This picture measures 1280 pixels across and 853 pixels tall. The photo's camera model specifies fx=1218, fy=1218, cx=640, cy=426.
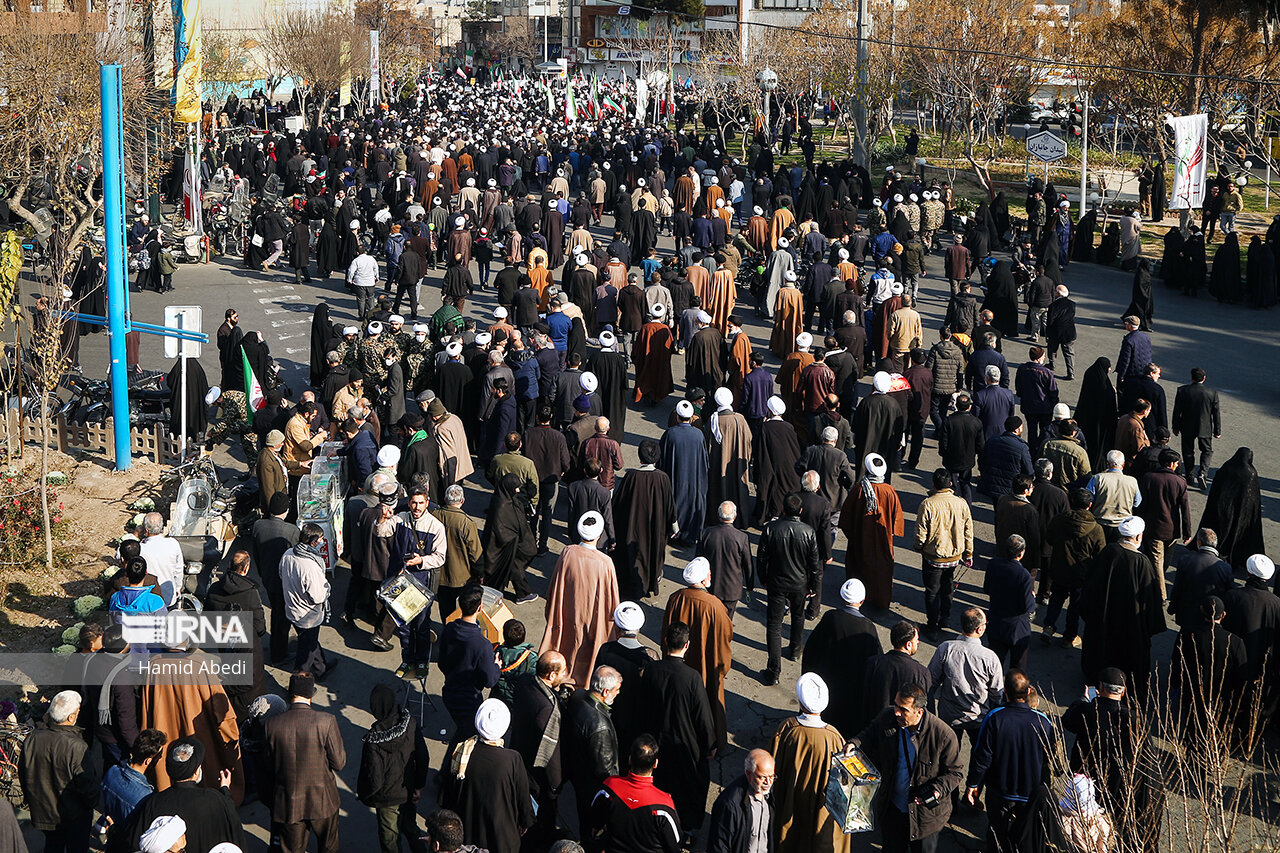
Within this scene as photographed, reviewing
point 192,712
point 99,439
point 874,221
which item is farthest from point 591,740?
point 874,221

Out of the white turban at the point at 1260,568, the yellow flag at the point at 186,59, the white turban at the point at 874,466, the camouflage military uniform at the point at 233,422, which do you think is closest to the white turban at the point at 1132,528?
the white turban at the point at 1260,568

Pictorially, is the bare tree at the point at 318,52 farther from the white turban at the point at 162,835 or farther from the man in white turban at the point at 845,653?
the white turban at the point at 162,835

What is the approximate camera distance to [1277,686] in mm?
7602

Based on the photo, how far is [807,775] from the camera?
603 centimetres

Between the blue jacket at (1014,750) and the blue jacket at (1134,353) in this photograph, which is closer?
the blue jacket at (1014,750)

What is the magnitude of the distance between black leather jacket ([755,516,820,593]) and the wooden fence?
7.12 metres

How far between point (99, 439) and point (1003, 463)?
9.12m

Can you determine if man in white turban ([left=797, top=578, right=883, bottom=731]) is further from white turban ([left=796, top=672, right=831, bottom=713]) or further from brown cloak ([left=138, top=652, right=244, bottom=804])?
brown cloak ([left=138, top=652, right=244, bottom=804])

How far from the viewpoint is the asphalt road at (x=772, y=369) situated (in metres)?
8.07

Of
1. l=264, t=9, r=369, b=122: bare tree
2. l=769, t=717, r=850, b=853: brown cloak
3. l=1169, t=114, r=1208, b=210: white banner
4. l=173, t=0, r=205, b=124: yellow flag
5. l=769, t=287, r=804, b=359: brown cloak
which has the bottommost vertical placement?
l=769, t=717, r=850, b=853: brown cloak

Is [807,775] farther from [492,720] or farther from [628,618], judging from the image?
[492,720]

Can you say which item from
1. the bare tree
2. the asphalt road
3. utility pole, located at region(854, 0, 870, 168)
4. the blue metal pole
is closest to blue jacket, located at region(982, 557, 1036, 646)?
the asphalt road

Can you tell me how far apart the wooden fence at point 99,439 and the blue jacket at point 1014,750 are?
Answer: 923 centimetres

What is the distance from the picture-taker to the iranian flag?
40.5ft
